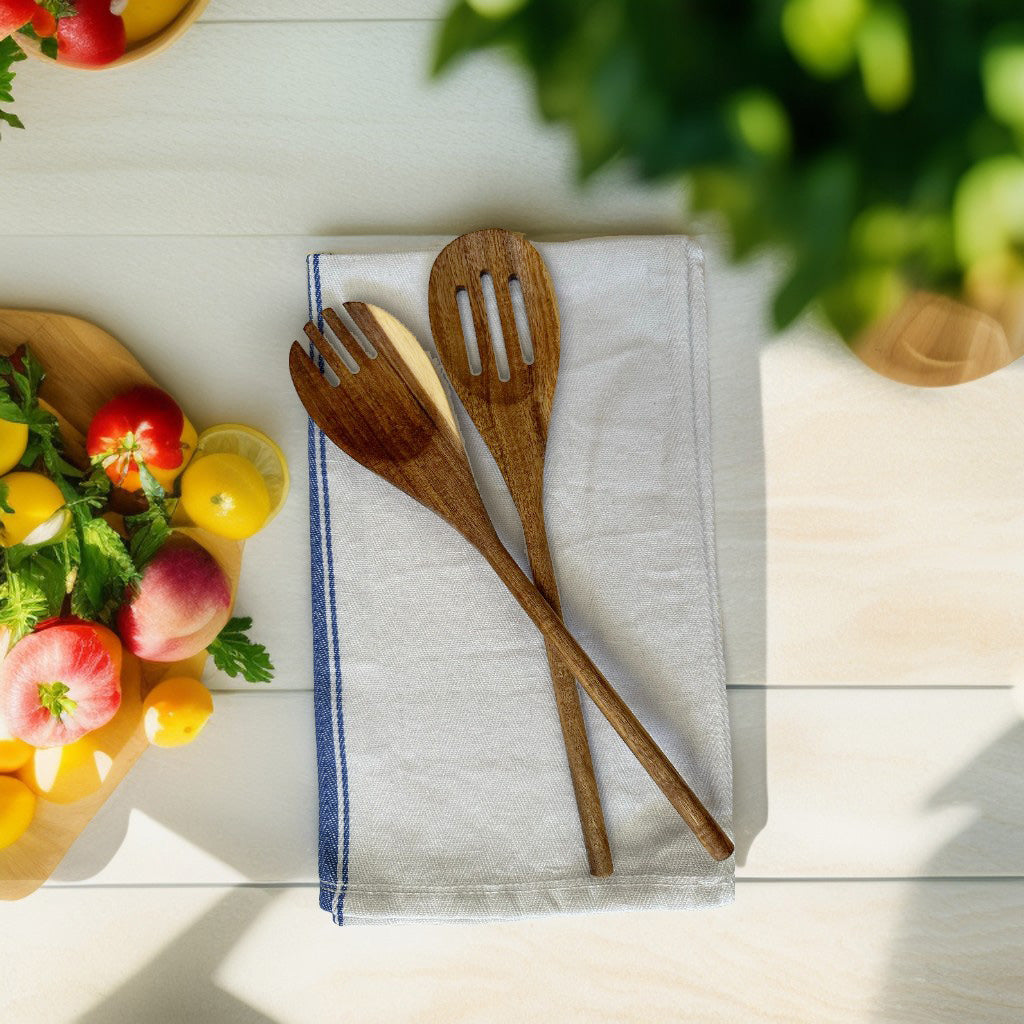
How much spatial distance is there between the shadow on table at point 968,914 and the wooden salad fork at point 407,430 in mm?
149

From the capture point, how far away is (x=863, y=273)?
5.1 inches

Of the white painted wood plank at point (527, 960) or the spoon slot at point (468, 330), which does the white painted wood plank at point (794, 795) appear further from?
the spoon slot at point (468, 330)

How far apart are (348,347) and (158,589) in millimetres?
166

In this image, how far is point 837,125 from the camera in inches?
4.5

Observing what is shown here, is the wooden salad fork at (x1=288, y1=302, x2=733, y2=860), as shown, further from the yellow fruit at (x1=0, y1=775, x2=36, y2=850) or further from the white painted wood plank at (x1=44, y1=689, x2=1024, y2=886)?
the yellow fruit at (x1=0, y1=775, x2=36, y2=850)

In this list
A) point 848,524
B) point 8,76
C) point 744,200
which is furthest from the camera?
point 848,524

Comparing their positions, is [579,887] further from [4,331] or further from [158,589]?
[4,331]

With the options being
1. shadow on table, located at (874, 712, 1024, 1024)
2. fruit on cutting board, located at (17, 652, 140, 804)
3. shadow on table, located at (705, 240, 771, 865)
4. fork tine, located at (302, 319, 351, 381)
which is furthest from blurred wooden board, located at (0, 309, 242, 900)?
shadow on table, located at (874, 712, 1024, 1024)

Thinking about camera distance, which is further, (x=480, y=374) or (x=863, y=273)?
(x=480, y=374)

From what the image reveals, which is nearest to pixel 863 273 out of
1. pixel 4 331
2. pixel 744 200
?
pixel 744 200

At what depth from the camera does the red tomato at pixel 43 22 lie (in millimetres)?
489

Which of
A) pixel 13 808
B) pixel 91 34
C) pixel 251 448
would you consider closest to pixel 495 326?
pixel 251 448

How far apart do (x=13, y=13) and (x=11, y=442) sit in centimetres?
20

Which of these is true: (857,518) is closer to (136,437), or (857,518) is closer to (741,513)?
(741,513)
